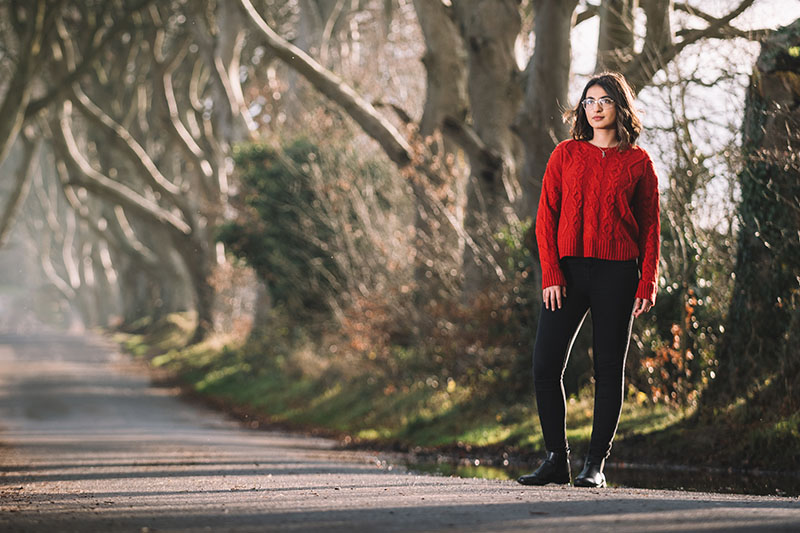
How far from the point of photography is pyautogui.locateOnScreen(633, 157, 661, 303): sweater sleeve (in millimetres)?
6055

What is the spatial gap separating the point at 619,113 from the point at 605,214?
1.77 feet

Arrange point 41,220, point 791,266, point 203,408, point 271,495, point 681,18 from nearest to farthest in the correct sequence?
1. point 271,495
2. point 791,266
3. point 681,18
4. point 203,408
5. point 41,220

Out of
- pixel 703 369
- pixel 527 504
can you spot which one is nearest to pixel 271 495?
pixel 527 504

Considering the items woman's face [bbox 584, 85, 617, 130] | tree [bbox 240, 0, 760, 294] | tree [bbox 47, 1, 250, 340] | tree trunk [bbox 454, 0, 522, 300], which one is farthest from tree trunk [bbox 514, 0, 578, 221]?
tree [bbox 47, 1, 250, 340]

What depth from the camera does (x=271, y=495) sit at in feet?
19.8

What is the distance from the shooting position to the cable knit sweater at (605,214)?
6020 mm

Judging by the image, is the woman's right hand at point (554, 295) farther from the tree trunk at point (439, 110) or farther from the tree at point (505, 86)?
the tree trunk at point (439, 110)

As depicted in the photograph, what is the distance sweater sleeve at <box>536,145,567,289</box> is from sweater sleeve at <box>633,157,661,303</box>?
41cm

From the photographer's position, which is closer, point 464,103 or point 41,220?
point 464,103

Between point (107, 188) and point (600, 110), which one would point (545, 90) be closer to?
point (600, 110)

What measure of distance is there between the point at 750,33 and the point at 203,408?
12.3m

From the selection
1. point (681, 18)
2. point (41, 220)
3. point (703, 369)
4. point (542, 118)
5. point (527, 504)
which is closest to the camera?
point (527, 504)

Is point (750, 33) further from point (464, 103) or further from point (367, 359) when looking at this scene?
point (367, 359)

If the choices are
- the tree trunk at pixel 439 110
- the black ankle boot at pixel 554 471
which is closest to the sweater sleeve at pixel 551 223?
the black ankle boot at pixel 554 471
